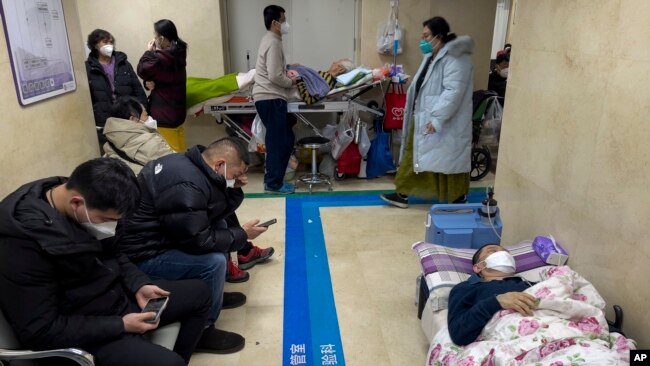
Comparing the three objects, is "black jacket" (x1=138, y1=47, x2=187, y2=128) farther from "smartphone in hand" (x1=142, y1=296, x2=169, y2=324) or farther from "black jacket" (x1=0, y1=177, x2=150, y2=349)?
"smartphone in hand" (x1=142, y1=296, x2=169, y2=324)

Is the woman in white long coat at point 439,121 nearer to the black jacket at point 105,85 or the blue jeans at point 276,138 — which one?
the blue jeans at point 276,138

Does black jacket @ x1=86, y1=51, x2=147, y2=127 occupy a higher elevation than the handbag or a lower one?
higher

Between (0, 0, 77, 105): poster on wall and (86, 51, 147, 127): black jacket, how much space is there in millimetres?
1169

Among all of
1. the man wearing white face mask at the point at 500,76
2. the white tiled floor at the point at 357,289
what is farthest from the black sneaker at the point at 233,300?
the man wearing white face mask at the point at 500,76

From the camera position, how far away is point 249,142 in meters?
4.52

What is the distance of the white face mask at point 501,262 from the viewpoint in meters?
1.98

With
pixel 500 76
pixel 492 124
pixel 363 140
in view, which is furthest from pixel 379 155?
pixel 500 76

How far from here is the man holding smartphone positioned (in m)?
1.36

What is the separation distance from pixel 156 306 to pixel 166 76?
8.05ft

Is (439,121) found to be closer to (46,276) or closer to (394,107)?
(394,107)

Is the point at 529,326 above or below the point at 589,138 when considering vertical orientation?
below

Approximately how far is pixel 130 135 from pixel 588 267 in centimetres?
247

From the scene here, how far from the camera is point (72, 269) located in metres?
1.47

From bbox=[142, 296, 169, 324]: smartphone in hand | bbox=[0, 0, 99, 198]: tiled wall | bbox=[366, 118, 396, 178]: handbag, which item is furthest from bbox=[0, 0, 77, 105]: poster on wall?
bbox=[366, 118, 396, 178]: handbag
